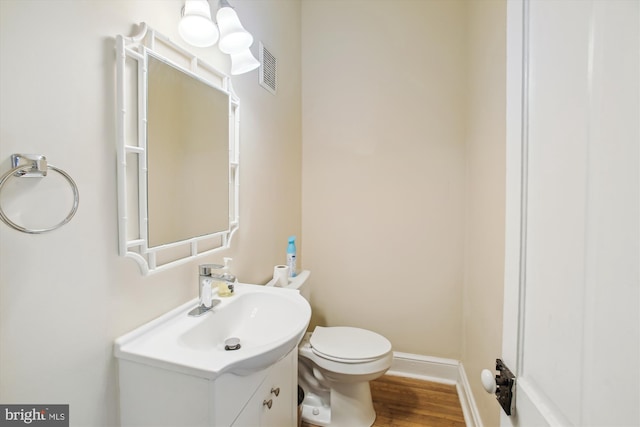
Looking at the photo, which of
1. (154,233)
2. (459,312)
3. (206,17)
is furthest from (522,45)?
(459,312)

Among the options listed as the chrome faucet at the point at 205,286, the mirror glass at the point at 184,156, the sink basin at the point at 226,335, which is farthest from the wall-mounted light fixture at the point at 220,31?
the sink basin at the point at 226,335

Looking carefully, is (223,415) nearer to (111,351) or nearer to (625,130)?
(111,351)

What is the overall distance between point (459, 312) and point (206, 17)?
2176 millimetres

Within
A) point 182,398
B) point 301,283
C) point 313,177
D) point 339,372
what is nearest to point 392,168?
point 313,177

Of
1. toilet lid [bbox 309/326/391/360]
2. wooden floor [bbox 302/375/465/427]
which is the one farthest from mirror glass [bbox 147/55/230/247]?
wooden floor [bbox 302/375/465/427]

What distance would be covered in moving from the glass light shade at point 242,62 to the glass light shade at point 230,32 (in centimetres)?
7

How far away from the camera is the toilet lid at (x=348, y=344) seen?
153cm

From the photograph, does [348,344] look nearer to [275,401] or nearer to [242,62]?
[275,401]

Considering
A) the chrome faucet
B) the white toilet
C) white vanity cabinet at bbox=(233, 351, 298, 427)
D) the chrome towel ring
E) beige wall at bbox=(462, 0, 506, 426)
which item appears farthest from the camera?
the white toilet

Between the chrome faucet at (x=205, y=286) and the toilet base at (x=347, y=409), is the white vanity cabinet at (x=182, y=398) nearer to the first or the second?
the chrome faucet at (x=205, y=286)

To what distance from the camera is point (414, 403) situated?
1.82 metres

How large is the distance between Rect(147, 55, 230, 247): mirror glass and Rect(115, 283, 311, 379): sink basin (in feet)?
0.91

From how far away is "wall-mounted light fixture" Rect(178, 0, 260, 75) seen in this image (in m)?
0.97

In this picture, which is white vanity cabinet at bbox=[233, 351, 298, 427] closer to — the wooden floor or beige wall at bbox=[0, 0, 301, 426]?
beige wall at bbox=[0, 0, 301, 426]
